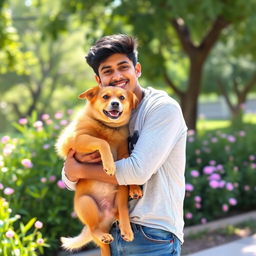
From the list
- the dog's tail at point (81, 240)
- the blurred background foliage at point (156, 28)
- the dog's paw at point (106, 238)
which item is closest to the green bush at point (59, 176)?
the blurred background foliage at point (156, 28)

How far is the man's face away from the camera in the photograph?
249 centimetres

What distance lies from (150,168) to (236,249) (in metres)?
3.11

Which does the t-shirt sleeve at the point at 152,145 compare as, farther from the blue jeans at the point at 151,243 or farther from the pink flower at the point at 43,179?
the pink flower at the point at 43,179

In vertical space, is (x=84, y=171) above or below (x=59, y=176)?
above

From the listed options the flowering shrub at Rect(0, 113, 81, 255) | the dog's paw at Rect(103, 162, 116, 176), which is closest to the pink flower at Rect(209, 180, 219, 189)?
A: the flowering shrub at Rect(0, 113, 81, 255)

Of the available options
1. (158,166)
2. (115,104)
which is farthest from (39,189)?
(158,166)

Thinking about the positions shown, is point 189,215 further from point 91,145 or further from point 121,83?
point 121,83

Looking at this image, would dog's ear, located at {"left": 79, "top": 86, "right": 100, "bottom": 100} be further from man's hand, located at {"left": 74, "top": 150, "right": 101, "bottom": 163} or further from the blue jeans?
the blue jeans

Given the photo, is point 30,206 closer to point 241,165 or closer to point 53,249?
point 53,249

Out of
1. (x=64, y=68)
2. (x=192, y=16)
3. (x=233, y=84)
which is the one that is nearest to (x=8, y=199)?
(x=192, y=16)

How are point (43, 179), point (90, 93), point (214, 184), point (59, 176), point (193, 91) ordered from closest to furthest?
point (90, 93) < point (43, 179) < point (59, 176) < point (214, 184) < point (193, 91)

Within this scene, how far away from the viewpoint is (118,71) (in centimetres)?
249

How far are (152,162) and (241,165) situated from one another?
4.90m

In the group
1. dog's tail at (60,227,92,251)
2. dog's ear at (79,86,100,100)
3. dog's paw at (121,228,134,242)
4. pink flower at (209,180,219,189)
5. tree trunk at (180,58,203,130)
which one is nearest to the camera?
dog's paw at (121,228,134,242)
